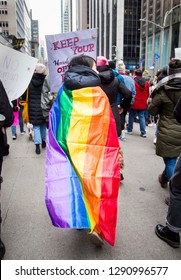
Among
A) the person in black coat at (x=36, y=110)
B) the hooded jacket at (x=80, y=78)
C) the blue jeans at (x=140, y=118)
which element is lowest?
the blue jeans at (x=140, y=118)

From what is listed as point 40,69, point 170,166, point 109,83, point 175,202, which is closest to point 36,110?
point 40,69

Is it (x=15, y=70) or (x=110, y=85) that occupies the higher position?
(x=15, y=70)

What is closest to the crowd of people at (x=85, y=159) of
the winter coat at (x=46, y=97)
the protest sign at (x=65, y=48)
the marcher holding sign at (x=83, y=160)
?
the marcher holding sign at (x=83, y=160)

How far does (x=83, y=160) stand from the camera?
266 cm

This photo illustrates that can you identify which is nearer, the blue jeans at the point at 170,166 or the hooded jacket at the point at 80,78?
the hooded jacket at the point at 80,78

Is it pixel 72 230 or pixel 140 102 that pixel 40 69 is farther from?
pixel 72 230

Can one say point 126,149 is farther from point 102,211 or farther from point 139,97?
point 102,211

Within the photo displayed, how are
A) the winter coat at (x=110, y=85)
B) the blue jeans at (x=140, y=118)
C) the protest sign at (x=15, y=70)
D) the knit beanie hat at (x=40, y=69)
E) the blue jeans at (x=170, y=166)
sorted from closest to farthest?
1. the protest sign at (x=15, y=70)
2. the blue jeans at (x=170, y=166)
3. the winter coat at (x=110, y=85)
4. the knit beanie hat at (x=40, y=69)
5. the blue jeans at (x=140, y=118)

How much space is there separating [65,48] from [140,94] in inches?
158

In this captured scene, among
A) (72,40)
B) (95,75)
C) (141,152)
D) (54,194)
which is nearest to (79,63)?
(95,75)

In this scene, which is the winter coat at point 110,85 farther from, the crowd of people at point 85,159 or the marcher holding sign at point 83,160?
the marcher holding sign at point 83,160

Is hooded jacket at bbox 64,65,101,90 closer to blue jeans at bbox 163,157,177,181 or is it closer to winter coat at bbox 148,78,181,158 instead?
winter coat at bbox 148,78,181,158

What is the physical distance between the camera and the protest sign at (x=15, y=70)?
Result: 3.53 m

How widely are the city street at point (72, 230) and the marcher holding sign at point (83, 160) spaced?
0.97ft
